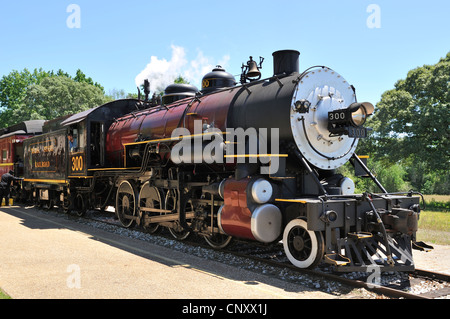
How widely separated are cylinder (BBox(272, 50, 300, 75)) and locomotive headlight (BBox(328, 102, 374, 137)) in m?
1.30

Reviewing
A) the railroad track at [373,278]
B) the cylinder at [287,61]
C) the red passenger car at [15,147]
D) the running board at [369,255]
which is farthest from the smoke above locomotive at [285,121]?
the red passenger car at [15,147]

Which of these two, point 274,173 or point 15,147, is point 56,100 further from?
point 274,173

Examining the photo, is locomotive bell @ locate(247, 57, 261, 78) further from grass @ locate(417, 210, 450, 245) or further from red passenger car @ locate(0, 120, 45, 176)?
red passenger car @ locate(0, 120, 45, 176)

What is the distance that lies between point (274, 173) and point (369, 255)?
6.26ft

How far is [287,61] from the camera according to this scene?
24.5 ft

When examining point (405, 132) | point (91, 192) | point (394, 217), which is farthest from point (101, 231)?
point (405, 132)

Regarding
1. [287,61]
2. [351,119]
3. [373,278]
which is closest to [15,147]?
[287,61]

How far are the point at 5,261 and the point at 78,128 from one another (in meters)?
6.31

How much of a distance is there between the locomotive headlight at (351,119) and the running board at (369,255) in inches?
69.7

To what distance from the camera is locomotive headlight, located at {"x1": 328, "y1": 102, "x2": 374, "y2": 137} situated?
6503 millimetres

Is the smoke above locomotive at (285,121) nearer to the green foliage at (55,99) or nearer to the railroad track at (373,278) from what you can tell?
the railroad track at (373,278)

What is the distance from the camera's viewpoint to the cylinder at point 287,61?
744cm

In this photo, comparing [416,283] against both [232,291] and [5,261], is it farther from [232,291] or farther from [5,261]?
[5,261]

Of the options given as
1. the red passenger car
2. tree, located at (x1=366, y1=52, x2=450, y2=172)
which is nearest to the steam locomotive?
the red passenger car
